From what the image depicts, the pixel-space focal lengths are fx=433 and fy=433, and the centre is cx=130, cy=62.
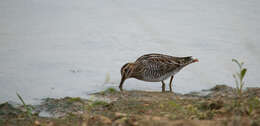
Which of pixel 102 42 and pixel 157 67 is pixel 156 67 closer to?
pixel 157 67

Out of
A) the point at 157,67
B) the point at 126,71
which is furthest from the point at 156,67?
the point at 126,71

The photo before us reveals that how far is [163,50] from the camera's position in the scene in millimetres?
10859

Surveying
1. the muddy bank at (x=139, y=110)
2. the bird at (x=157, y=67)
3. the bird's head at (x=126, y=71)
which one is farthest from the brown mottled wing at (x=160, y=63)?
the muddy bank at (x=139, y=110)

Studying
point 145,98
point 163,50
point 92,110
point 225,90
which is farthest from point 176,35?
point 92,110

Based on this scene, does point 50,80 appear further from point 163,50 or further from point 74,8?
point 74,8

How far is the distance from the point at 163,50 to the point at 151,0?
444cm

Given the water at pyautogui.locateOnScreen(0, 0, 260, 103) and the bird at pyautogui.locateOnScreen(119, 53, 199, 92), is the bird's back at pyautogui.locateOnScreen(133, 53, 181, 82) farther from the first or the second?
the water at pyautogui.locateOnScreen(0, 0, 260, 103)

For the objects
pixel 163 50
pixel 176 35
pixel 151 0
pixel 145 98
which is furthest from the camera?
pixel 151 0

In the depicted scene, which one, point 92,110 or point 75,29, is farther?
point 75,29

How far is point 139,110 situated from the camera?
20.9 feet

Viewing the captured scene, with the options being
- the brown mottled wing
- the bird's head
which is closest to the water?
the bird's head

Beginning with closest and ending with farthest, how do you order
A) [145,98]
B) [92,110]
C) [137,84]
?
[92,110]
[145,98]
[137,84]

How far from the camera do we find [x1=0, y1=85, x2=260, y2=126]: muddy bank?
16.0 ft

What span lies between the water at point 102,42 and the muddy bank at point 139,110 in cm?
57
